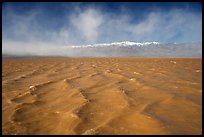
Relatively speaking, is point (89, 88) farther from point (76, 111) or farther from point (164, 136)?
point (164, 136)

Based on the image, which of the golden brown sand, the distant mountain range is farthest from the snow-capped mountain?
the golden brown sand

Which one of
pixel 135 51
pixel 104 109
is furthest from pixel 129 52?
pixel 104 109

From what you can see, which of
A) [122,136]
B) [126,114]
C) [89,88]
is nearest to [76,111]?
[126,114]

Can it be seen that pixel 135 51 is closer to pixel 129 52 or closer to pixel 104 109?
pixel 129 52

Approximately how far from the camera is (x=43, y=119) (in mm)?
3127

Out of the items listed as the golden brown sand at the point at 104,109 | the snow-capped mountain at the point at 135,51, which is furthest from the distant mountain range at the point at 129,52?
the golden brown sand at the point at 104,109

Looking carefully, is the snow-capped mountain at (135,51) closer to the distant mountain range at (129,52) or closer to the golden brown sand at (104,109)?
the distant mountain range at (129,52)

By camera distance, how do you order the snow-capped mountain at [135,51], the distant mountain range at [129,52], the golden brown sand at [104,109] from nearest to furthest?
the golden brown sand at [104,109], the distant mountain range at [129,52], the snow-capped mountain at [135,51]

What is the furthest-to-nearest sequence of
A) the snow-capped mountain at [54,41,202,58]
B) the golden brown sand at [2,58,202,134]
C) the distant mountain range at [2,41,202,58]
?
1. the snow-capped mountain at [54,41,202,58]
2. the distant mountain range at [2,41,202,58]
3. the golden brown sand at [2,58,202,134]

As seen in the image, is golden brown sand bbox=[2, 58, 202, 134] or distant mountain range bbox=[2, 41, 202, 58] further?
distant mountain range bbox=[2, 41, 202, 58]

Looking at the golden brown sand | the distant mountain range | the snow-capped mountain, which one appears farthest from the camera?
the snow-capped mountain

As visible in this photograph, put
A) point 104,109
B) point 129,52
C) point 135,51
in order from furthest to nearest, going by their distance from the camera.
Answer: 1. point 135,51
2. point 129,52
3. point 104,109

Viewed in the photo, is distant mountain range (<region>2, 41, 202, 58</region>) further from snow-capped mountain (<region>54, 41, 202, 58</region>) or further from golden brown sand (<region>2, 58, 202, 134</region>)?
golden brown sand (<region>2, 58, 202, 134</region>)

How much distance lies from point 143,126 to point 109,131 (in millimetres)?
446
